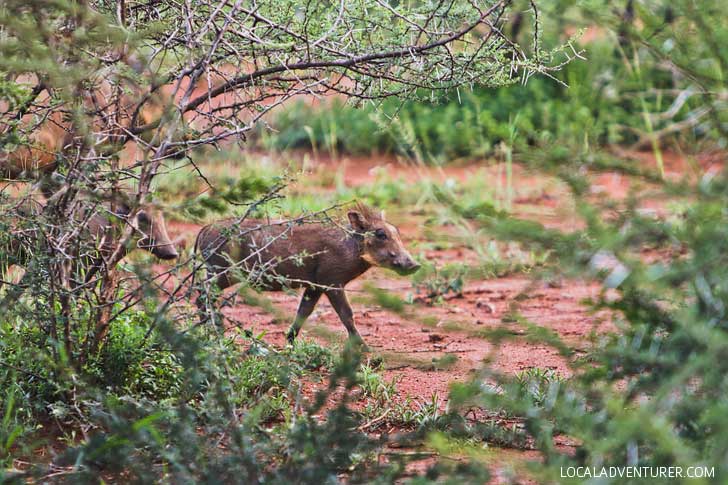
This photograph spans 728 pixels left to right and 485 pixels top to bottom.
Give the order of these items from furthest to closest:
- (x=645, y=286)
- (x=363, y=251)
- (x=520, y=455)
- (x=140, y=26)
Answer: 1. (x=363, y=251)
2. (x=140, y=26)
3. (x=520, y=455)
4. (x=645, y=286)

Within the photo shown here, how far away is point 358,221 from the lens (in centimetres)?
603

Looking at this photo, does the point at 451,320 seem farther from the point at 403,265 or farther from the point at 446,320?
the point at 403,265

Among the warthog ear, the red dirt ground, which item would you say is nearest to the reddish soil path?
the red dirt ground

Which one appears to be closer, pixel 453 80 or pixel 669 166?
pixel 453 80

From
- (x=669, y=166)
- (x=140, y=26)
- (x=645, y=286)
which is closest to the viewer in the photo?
(x=645, y=286)

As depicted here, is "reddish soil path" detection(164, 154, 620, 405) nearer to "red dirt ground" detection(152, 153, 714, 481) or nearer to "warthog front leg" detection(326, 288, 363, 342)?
"red dirt ground" detection(152, 153, 714, 481)

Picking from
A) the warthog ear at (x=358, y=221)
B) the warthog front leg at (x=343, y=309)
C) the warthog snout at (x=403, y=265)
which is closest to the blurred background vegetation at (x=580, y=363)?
the warthog front leg at (x=343, y=309)

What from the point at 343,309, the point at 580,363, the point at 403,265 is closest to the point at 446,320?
the point at 580,363

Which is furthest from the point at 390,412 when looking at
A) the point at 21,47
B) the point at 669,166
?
the point at 669,166

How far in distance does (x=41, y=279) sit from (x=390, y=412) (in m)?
1.59

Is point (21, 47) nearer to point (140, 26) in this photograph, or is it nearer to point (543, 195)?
point (140, 26)

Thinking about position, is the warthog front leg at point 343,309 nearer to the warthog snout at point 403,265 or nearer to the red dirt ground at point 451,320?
the red dirt ground at point 451,320

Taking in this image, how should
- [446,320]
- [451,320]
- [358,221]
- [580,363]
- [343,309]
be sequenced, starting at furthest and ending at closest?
[358,221]
[343,309]
[451,320]
[446,320]
[580,363]

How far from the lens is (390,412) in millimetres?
4219
